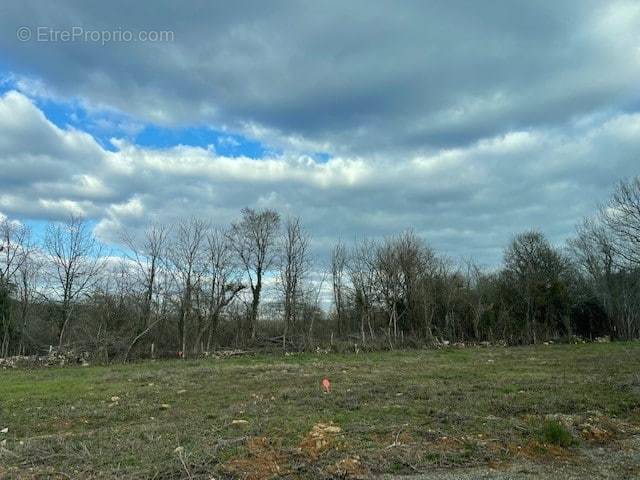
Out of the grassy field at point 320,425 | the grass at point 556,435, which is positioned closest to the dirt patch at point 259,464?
the grassy field at point 320,425

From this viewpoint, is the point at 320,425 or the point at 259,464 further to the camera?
the point at 320,425

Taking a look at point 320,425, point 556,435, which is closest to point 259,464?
point 320,425

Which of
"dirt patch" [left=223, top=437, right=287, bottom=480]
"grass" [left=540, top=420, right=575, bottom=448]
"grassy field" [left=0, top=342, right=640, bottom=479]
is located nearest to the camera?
"dirt patch" [left=223, top=437, right=287, bottom=480]

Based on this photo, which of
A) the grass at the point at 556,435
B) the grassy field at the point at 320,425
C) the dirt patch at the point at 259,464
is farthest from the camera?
the grass at the point at 556,435

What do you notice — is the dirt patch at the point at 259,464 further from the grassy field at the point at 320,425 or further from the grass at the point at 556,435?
the grass at the point at 556,435

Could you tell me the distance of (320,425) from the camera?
28.1 feet

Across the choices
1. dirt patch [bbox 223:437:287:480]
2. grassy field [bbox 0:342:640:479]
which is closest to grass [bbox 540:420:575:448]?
grassy field [bbox 0:342:640:479]

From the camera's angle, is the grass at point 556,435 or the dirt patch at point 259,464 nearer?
the dirt patch at point 259,464

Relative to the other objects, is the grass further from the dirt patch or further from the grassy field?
the dirt patch

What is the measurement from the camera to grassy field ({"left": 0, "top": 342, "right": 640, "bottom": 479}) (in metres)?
6.80

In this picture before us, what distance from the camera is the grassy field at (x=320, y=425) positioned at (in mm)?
6805

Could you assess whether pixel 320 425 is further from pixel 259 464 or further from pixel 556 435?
pixel 556 435

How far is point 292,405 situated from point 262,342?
78.0 feet

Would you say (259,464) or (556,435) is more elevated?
(556,435)
